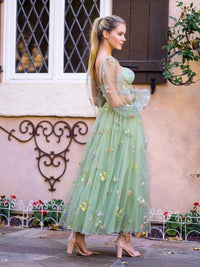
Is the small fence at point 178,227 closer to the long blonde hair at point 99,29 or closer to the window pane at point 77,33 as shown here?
the long blonde hair at point 99,29

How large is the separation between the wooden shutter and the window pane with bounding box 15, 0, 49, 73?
1.00 metres

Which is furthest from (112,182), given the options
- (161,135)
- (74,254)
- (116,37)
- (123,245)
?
(161,135)

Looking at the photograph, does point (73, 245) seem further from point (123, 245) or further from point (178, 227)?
point (178, 227)

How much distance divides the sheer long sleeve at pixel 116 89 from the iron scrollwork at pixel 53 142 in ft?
6.42

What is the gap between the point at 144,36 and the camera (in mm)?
5641

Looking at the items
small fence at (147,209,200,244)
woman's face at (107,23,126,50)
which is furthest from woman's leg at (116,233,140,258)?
woman's face at (107,23,126,50)

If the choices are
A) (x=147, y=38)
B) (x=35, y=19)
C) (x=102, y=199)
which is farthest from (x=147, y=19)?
(x=102, y=199)

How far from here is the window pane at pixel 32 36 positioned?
623cm

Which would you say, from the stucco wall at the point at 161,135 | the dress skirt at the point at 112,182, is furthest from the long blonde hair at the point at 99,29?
the stucco wall at the point at 161,135

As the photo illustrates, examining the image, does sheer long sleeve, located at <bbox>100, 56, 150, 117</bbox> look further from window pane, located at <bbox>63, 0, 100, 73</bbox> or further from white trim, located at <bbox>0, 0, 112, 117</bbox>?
window pane, located at <bbox>63, 0, 100, 73</bbox>

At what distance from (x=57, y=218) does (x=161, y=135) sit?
4.90 ft

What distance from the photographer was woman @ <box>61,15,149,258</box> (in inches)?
151

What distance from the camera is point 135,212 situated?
389cm

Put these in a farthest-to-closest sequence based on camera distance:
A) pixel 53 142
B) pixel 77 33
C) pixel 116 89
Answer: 1. pixel 77 33
2. pixel 53 142
3. pixel 116 89
